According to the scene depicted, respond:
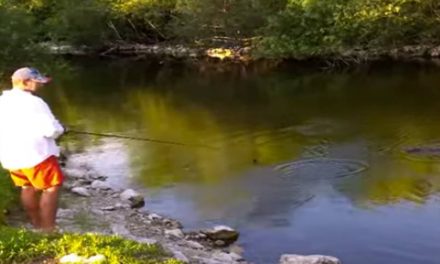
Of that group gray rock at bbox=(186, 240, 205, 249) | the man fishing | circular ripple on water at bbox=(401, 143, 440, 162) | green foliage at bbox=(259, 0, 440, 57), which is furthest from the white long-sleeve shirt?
green foliage at bbox=(259, 0, 440, 57)

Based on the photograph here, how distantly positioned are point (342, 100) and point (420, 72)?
805 cm

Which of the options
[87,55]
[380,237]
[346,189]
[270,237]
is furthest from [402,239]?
[87,55]

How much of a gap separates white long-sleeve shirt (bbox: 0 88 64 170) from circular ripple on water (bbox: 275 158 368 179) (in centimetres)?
912

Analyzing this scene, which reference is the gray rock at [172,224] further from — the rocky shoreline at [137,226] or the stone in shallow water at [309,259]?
the stone in shallow water at [309,259]

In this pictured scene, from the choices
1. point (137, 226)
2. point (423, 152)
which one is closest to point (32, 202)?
point (137, 226)

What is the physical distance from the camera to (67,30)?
167 feet

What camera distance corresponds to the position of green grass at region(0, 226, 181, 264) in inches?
289

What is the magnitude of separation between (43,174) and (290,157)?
10.7m

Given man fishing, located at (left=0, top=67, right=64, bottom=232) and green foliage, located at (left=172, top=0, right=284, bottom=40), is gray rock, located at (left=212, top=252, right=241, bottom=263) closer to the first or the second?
man fishing, located at (left=0, top=67, right=64, bottom=232)

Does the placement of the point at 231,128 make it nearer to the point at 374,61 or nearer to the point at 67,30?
the point at 374,61

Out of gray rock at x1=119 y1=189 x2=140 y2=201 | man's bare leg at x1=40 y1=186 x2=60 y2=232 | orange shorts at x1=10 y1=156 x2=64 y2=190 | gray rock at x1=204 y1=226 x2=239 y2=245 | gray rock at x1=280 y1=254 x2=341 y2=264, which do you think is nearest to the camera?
orange shorts at x1=10 y1=156 x2=64 y2=190

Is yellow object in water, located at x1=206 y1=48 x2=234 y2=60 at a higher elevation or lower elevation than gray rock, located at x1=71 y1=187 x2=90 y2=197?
higher

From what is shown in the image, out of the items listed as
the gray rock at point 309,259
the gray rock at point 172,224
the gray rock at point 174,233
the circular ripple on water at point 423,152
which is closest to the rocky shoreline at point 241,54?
the circular ripple on water at point 423,152

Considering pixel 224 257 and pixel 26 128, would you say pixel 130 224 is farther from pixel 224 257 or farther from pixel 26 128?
pixel 26 128
